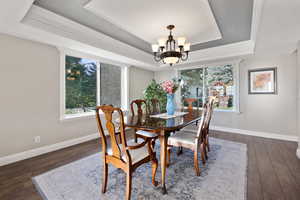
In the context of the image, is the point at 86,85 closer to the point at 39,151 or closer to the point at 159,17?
the point at 39,151

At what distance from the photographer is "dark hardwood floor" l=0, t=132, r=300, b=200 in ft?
5.25

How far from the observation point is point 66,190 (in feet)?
→ 5.40

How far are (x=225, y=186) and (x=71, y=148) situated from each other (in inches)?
116

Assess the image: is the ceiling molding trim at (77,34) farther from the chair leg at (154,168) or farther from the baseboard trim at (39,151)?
the chair leg at (154,168)

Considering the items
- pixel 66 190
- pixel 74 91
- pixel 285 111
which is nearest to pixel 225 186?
pixel 66 190

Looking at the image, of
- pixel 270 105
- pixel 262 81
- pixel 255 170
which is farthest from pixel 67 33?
pixel 270 105

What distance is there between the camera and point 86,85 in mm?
3605

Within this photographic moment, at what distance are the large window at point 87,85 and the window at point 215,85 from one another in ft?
8.21

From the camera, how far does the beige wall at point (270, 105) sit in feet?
11.3

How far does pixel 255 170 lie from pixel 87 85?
391 cm

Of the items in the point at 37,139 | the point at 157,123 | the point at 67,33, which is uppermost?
the point at 67,33

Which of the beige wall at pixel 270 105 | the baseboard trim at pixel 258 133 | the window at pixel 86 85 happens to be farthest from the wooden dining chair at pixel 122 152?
the beige wall at pixel 270 105

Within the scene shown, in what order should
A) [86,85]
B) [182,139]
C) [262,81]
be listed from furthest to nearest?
[262,81], [86,85], [182,139]

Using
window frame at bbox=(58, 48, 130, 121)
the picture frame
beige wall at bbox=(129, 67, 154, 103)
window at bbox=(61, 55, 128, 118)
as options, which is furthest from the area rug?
beige wall at bbox=(129, 67, 154, 103)
